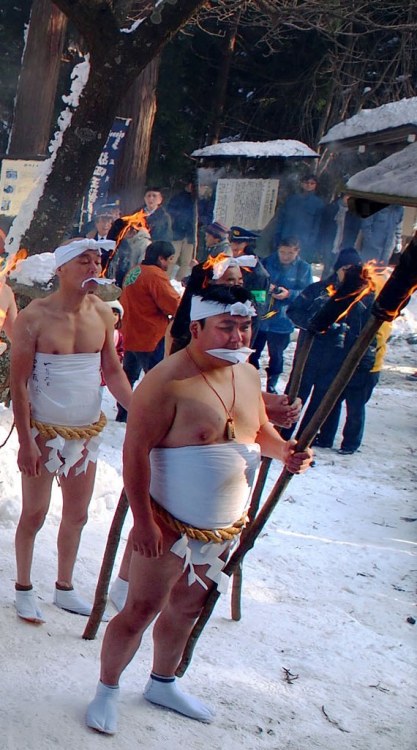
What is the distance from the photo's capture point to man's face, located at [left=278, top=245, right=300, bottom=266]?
30.1 ft

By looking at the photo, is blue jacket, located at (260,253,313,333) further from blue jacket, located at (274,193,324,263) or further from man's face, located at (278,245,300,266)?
blue jacket, located at (274,193,324,263)

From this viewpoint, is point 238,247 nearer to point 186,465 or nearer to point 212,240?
point 212,240

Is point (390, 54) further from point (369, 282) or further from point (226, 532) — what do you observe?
point (226, 532)

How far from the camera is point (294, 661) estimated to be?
4184 millimetres

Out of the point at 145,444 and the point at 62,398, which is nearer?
the point at 145,444

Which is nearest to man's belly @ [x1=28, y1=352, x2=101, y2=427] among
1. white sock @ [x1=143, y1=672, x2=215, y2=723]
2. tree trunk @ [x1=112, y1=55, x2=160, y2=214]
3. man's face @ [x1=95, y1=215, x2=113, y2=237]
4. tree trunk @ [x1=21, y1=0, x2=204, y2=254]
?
white sock @ [x1=143, y1=672, x2=215, y2=723]

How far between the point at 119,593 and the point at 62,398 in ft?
4.16

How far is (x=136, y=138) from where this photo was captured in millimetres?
13914

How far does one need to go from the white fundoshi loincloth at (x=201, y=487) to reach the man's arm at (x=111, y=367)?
3.53 feet

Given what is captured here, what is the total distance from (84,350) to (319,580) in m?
2.42

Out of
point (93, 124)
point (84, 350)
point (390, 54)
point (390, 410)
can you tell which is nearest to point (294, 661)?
point (84, 350)

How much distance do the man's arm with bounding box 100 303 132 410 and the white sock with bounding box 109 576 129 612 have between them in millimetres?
1073

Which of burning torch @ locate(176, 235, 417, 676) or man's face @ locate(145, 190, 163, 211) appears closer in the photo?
burning torch @ locate(176, 235, 417, 676)

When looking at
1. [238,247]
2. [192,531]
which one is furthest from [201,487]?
[238,247]
